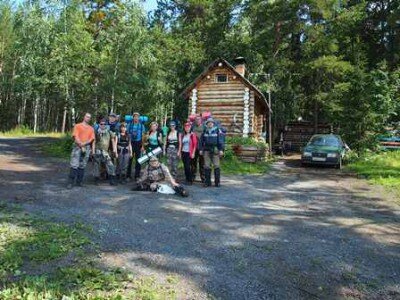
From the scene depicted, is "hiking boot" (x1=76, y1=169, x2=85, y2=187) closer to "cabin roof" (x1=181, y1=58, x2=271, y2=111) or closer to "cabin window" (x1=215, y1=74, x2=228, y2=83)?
"cabin roof" (x1=181, y1=58, x2=271, y2=111)

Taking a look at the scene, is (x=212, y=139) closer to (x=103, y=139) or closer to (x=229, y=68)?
(x=103, y=139)

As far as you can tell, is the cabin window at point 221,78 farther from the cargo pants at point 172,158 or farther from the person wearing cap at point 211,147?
the cargo pants at point 172,158

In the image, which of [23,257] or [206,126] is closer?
[23,257]

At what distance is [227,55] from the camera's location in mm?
33094

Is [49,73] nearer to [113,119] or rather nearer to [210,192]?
[113,119]

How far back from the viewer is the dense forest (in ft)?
86.3

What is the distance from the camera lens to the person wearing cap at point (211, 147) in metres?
12.6

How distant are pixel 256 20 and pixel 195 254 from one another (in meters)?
26.9

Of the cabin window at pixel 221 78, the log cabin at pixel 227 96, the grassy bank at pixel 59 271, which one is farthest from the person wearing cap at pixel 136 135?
the cabin window at pixel 221 78

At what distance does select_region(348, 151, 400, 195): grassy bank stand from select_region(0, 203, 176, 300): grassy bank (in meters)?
10.3

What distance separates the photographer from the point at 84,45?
26562 millimetres

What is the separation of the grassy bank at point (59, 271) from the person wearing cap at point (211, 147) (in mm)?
5900

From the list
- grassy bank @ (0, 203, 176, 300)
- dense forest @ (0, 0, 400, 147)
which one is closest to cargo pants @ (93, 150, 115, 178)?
grassy bank @ (0, 203, 176, 300)

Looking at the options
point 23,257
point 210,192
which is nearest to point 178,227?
point 23,257
